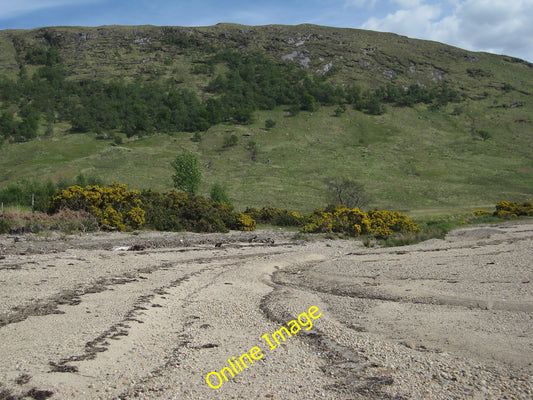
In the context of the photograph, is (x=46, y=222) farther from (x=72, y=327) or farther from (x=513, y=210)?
(x=513, y=210)

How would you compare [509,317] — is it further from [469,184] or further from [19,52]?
[19,52]

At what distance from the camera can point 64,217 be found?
24.6 metres

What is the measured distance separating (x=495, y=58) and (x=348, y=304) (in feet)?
550

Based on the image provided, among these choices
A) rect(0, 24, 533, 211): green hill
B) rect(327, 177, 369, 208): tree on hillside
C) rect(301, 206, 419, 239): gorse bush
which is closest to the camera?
rect(301, 206, 419, 239): gorse bush

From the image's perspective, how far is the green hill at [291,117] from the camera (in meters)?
68.0

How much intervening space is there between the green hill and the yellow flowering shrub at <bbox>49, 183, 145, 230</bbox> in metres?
27.1

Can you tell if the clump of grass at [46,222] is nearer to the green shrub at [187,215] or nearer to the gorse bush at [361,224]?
the green shrub at [187,215]

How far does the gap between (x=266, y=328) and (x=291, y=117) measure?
3821 inches

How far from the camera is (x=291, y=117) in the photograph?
10262 centimetres

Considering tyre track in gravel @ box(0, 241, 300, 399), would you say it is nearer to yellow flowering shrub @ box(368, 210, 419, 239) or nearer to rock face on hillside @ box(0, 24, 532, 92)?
yellow flowering shrub @ box(368, 210, 419, 239)

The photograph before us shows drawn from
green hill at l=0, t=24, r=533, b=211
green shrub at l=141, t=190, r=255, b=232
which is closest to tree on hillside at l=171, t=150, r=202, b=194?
green hill at l=0, t=24, r=533, b=211

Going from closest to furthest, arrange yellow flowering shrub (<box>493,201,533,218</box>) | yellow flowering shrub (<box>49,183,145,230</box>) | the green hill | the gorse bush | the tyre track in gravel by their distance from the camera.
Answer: the tyre track in gravel
yellow flowering shrub (<box>49,183,145,230</box>)
the gorse bush
yellow flowering shrub (<box>493,201,533,218</box>)
the green hill

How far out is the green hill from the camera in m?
68.0

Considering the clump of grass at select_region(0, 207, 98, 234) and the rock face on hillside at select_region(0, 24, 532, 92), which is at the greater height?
the rock face on hillside at select_region(0, 24, 532, 92)
